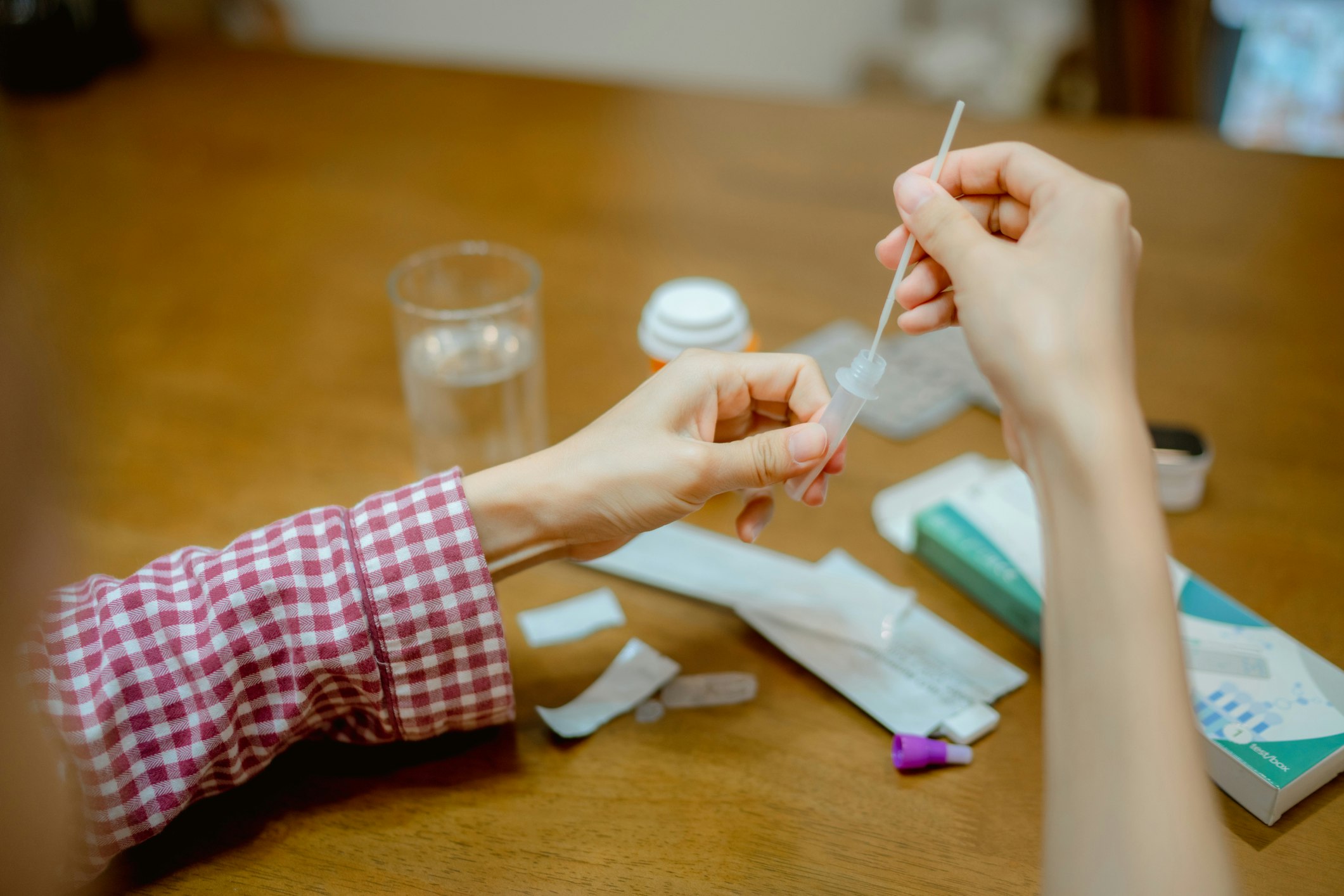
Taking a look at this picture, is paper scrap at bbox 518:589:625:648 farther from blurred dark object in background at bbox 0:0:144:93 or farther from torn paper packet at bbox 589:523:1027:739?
blurred dark object in background at bbox 0:0:144:93

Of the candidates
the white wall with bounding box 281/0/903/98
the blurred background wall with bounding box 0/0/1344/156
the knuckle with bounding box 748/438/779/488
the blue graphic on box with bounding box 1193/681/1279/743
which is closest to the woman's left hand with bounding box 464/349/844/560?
the knuckle with bounding box 748/438/779/488

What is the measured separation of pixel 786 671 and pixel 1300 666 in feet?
1.02

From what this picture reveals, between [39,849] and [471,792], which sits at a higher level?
[39,849]

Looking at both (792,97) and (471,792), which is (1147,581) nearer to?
(471,792)

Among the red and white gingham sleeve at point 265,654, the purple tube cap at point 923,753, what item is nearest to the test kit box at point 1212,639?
the purple tube cap at point 923,753

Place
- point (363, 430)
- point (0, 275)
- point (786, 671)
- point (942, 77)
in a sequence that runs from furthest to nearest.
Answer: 1. point (942, 77)
2. point (363, 430)
3. point (786, 671)
4. point (0, 275)

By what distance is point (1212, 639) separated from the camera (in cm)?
64

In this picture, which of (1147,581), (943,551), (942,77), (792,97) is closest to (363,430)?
(943,551)

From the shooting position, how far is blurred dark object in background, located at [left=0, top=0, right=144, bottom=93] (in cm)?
137

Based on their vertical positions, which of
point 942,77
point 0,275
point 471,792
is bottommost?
Answer: point 471,792

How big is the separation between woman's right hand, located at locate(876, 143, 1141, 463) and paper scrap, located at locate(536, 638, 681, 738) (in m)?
0.27

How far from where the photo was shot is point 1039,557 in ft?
2.26

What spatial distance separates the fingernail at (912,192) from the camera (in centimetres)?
56

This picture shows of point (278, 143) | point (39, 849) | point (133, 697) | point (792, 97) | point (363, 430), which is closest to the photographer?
point (39, 849)
